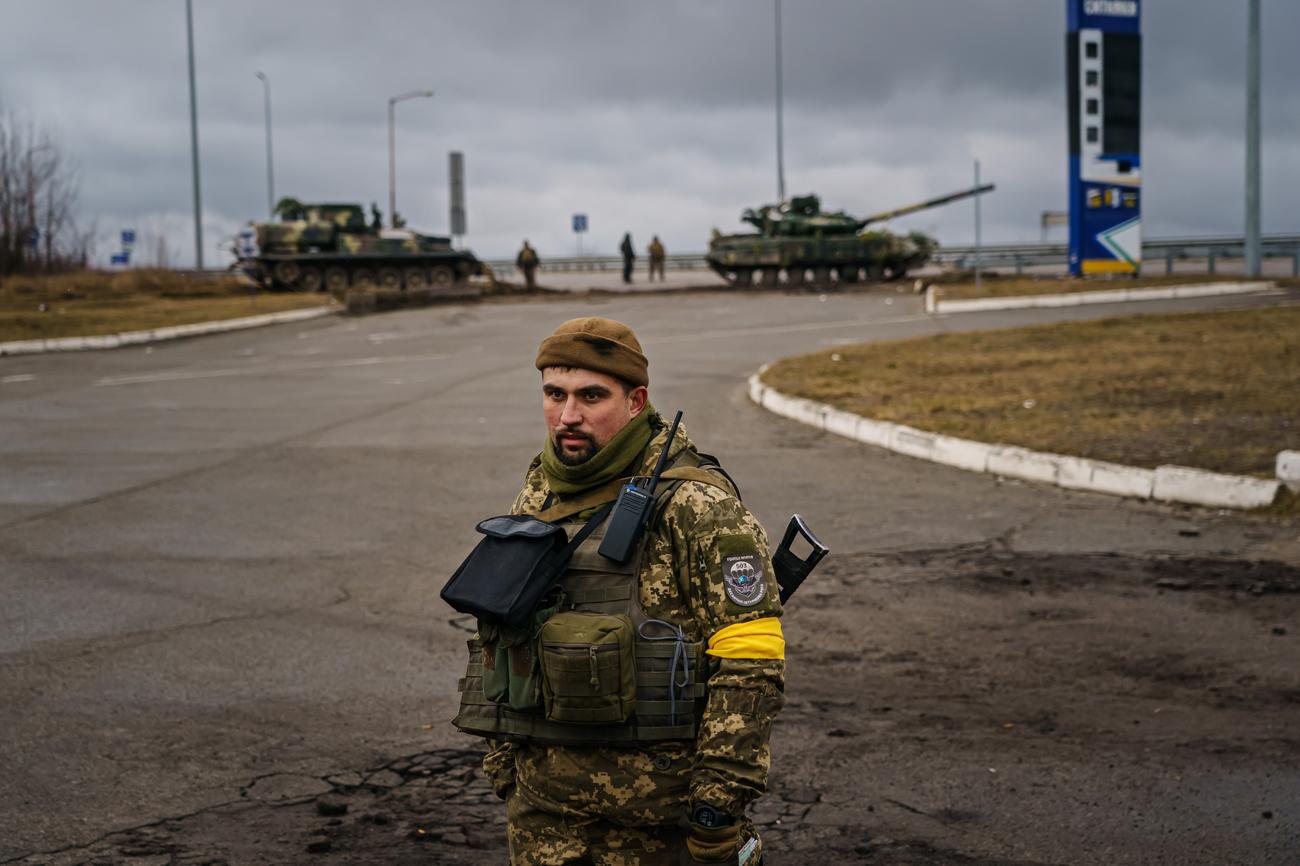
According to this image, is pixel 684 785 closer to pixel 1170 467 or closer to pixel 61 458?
pixel 1170 467

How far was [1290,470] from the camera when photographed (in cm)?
973

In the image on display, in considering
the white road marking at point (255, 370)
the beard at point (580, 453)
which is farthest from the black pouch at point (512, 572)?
the white road marking at point (255, 370)

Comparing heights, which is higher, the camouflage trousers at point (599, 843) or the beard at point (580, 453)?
the beard at point (580, 453)

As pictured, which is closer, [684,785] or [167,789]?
[684,785]

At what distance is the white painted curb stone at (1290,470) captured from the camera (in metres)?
9.66

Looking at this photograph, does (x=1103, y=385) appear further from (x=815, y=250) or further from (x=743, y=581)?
(x=815, y=250)

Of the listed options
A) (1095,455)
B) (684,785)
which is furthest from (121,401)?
(684,785)

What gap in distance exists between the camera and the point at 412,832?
451cm

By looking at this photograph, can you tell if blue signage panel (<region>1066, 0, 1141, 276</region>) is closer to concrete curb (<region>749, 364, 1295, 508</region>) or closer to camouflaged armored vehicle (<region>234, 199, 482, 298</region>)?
camouflaged armored vehicle (<region>234, 199, 482, 298</region>)

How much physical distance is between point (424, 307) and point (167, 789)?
32.5 metres

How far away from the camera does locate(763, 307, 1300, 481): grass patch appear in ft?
38.5

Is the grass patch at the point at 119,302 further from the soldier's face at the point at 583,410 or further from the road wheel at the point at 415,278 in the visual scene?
the soldier's face at the point at 583,410

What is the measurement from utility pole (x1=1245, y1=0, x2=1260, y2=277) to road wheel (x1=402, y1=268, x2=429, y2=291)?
23656 mm

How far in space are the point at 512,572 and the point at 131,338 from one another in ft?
82.4
